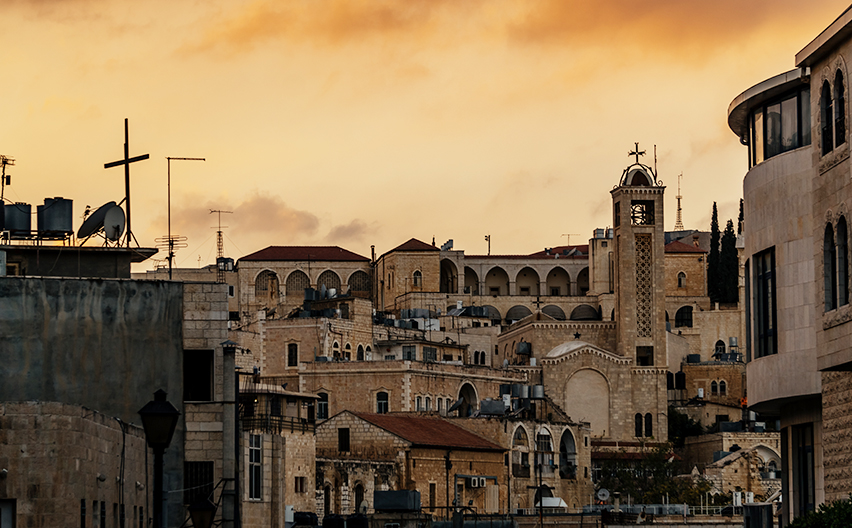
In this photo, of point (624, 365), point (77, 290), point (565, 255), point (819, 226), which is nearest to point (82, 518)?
point (77, 290)

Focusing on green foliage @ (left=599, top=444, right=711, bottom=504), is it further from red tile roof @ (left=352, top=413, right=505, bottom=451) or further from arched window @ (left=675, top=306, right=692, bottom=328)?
arched window @ (left=675, top=306, right=692, bottom=328)

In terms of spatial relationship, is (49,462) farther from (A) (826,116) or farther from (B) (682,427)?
(B) (682,427)

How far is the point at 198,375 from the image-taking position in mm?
33188

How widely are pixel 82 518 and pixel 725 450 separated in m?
72.6

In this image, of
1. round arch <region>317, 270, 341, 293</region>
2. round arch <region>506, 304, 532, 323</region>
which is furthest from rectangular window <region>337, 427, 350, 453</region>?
round arch <region>317, 270, 341, 293</region>

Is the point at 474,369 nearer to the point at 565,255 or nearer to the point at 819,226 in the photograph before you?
the point at 565,255

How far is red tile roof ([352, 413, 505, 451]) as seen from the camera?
71.4 meters

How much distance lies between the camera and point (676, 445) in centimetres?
10062

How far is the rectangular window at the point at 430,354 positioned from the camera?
93812 mm

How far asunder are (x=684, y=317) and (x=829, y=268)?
9559cm

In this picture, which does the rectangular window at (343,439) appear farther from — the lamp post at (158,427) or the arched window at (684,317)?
the lamp post at (158,427)

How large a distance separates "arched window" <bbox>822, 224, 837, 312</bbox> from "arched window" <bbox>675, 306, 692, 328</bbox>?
3715 inches

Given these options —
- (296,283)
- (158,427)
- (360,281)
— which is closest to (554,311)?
(360,281)

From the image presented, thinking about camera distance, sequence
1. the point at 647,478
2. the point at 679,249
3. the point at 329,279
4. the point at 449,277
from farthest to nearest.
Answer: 1. the point at 449,277
2. the point at 329,279
3. the point at 679,249
4. the point at 647,478
